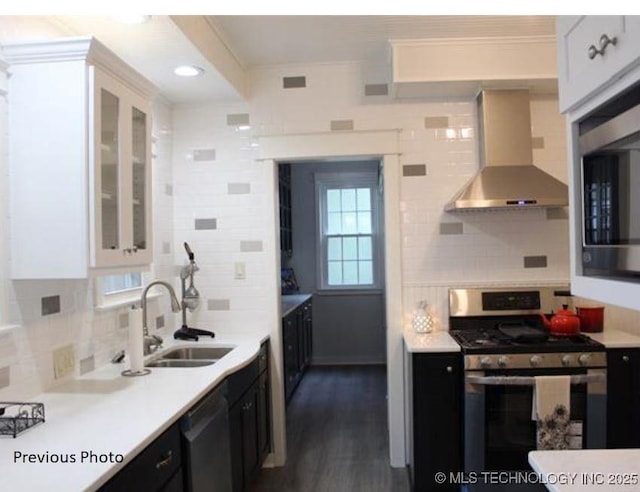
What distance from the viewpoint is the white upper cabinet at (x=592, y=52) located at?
91 centimetres

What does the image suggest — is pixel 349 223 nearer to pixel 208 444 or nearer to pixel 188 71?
pixel 188 71

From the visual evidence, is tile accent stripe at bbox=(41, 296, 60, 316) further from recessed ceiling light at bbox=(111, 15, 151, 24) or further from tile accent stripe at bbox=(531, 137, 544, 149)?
tile accent stripe at bbox=(531, 137, 544, 149)

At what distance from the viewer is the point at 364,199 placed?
598cm

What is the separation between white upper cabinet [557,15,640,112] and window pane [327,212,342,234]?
481 centimetres

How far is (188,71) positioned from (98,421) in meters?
1.84

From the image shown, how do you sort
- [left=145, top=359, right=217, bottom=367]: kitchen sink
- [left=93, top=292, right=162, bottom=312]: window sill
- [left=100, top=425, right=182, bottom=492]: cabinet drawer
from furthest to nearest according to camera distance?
[left=145, top=359, right=217, bottom=367]: kitchen sink < [left=93, top=292, right=162, bottom=312]: window sill < [left=100, top=425, right=182, bottom=492]: cabinet drawer

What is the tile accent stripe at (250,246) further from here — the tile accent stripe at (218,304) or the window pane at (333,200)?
the window pane at (333,200)

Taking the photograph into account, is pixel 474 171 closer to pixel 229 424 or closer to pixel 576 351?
pixel 576 351

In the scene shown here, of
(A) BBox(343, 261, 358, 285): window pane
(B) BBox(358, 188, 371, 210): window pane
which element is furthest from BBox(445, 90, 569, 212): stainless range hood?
(A) BBox(343, 261, 358, 285): window pane

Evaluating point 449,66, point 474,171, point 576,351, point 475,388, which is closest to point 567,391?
point 576,351

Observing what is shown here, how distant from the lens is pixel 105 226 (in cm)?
193

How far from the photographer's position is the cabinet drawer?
4.52 ft

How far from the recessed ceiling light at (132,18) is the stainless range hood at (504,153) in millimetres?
1811

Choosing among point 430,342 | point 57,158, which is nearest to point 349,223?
point 430,342
